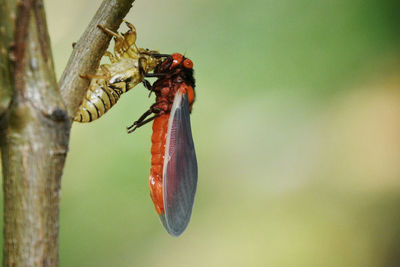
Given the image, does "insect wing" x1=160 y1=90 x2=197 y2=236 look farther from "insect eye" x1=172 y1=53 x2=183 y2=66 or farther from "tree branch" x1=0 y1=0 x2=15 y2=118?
"tree branch" x1=0 y1=0 x2=15 y2=118

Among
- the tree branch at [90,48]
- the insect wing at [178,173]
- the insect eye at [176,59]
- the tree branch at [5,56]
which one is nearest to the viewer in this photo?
the tree branch at [5,56]

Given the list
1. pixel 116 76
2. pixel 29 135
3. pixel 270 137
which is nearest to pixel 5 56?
pixel 29 135

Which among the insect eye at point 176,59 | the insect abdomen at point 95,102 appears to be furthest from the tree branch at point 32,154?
the insect eye at point 176,59

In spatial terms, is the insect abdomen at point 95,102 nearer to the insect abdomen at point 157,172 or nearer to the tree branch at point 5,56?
the insect abdomen at point 157,172

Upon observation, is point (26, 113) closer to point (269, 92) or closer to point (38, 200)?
point (38, 200)

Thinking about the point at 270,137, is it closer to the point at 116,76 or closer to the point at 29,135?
the point at 116,76

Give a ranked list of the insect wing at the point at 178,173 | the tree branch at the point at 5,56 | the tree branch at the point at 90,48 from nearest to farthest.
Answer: the tree branch at the point at 5,56 → the tree branch at the point at 90,48 → the insect wing at the point at 178,173
